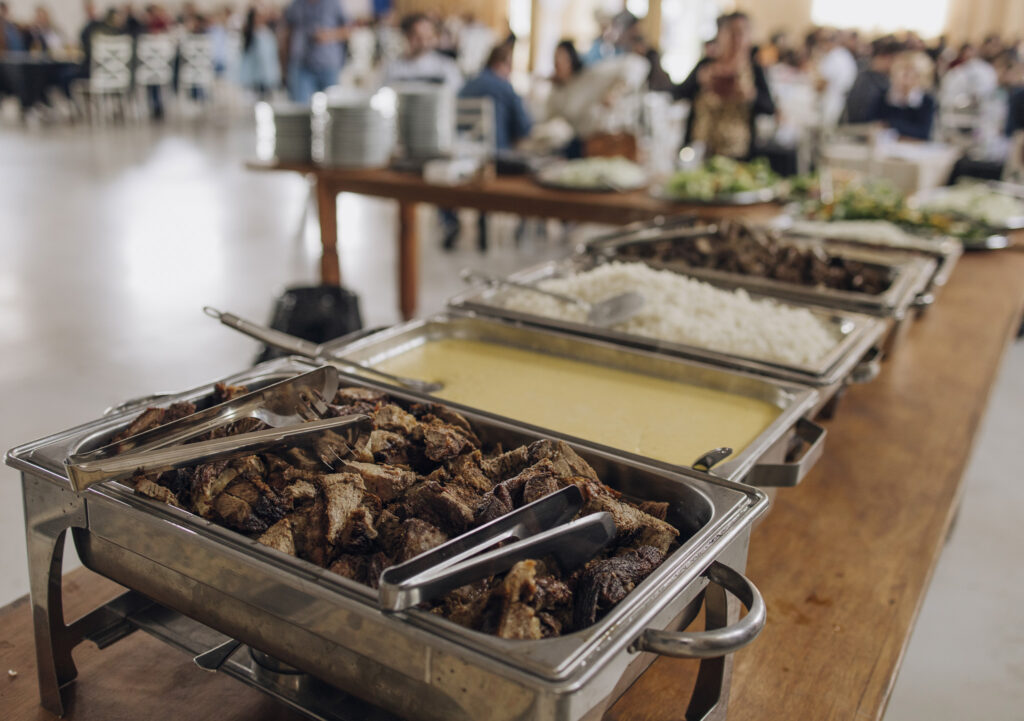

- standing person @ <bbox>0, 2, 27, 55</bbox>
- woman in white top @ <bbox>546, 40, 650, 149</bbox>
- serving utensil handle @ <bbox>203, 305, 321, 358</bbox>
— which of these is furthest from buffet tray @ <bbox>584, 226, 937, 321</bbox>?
standing person @ <bbox>0, 2, 27, 55</bbox>

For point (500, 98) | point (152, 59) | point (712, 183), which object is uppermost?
point (152, 59)

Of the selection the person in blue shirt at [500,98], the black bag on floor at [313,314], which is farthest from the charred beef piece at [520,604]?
the person in blue shirt at [500,98]

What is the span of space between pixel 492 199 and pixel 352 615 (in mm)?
2188

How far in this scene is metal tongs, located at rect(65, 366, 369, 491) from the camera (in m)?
0.63

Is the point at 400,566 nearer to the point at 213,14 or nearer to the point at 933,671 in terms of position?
the point at 933,671

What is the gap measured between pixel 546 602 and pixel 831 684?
1.21 ft

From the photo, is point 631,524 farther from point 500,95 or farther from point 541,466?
point 500,95

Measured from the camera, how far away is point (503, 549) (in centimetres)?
54

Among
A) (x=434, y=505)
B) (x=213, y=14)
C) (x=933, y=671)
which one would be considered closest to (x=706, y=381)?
(x=434, y=505)

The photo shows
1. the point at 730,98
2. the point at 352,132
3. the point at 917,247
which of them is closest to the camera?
the point at 917,247

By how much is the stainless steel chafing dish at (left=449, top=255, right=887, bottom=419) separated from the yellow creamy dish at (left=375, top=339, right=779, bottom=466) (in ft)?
0.17

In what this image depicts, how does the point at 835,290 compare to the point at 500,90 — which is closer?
the point at 835,290

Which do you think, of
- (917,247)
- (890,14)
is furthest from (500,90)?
(890,14)

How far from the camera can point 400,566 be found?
52 centimetres
